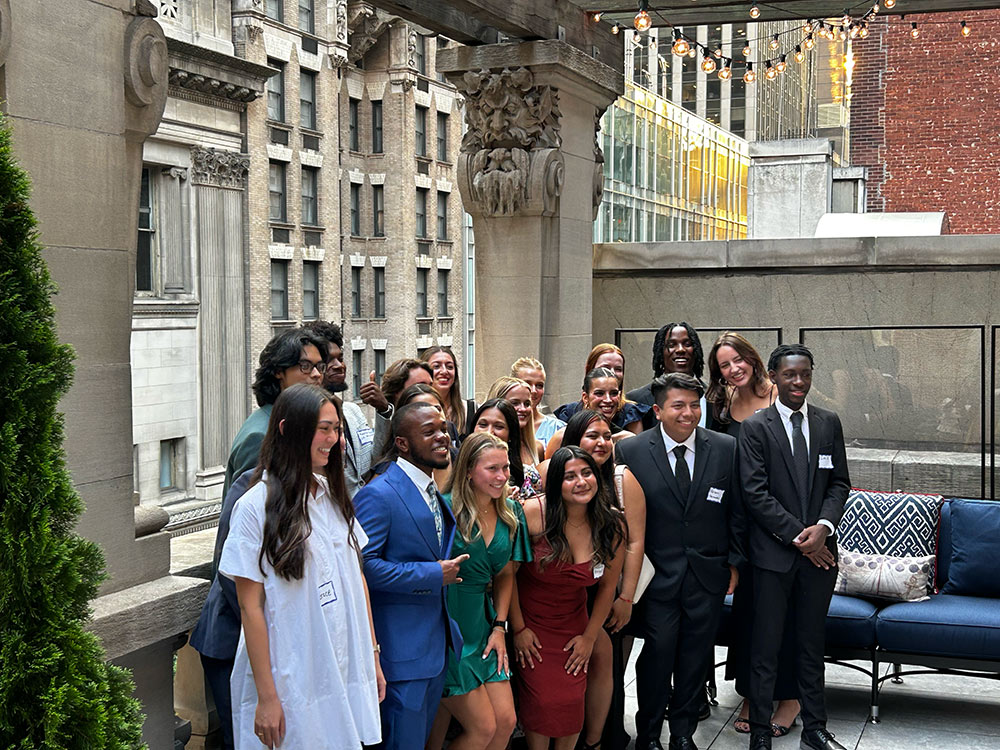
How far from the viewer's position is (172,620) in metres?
4.37

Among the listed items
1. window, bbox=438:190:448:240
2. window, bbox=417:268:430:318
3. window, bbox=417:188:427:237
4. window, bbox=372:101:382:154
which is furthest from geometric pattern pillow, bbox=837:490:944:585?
window, bbox=438:190:448:240

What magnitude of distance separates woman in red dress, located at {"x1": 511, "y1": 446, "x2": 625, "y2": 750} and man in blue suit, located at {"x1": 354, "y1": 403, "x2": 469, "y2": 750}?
764mm

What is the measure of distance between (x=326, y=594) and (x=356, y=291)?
1824 inches

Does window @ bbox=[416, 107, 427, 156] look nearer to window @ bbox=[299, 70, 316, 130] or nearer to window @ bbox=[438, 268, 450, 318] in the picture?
window @ bbox=[438, 268, 450, 318]

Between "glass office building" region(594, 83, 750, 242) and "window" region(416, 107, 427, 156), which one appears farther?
"window" region(416, 107, 427, 156)

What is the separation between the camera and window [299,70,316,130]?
44.9m

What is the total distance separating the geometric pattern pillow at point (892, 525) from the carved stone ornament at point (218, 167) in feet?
112

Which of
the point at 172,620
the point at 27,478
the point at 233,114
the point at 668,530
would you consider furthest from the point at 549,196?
the point at 233,114

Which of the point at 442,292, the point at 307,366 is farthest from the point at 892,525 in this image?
the point at 442,292

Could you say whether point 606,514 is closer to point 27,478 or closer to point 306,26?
point 27,478

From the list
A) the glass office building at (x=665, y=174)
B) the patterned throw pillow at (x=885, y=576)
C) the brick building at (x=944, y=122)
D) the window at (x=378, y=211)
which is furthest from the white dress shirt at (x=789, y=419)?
the window at (x=378, y=211)

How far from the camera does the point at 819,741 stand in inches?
232

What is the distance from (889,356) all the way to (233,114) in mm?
33396

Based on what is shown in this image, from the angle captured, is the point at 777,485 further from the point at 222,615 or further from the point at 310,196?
the point at 310,196
